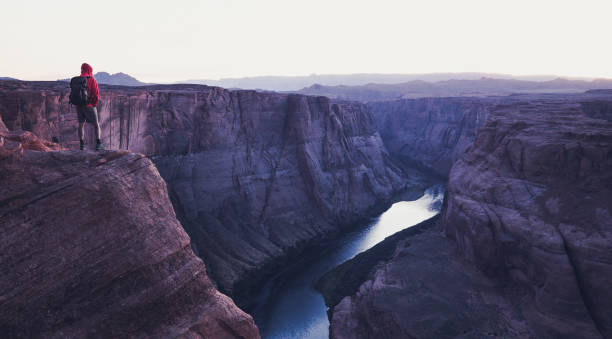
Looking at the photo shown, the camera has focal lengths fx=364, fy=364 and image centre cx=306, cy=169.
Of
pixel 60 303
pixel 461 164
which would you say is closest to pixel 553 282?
pixel 461 164

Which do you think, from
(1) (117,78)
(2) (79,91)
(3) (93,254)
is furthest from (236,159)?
(1) (117,78)

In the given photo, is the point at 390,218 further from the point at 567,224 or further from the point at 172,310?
the point at 172,310

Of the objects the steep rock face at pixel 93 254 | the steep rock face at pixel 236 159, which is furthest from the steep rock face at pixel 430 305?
the steep rock face at pixel 93 254

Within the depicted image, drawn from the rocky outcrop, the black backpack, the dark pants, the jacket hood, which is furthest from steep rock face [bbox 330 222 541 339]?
the jacket hood

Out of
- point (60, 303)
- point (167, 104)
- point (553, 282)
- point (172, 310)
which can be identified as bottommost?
point (553, 282)

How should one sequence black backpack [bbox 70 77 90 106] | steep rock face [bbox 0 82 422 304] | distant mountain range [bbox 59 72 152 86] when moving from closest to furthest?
1. black backpack [bbox 70 77 90 106]
2. steep rock face [bbox 0 82 422 304]
3. distant mountain range [bbox 59 72 152 86]

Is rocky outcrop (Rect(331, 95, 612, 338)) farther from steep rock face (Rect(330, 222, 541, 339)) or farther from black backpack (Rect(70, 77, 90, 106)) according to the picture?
black backpack (Rect(70, 77, 90, 106))
